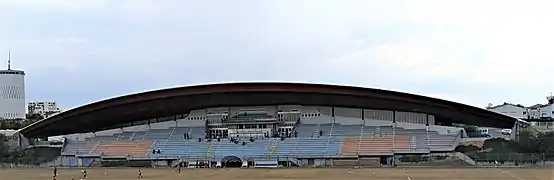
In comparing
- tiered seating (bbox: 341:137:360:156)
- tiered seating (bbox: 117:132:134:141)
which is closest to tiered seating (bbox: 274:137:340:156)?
tiered seating (bbox: 341:137:360:156)

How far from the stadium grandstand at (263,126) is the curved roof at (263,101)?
0.10m

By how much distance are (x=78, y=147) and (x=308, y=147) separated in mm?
25433

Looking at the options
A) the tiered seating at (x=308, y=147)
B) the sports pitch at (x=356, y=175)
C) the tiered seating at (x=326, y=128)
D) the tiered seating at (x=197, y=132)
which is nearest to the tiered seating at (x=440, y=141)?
the tiered seating at (x=308, y=147)

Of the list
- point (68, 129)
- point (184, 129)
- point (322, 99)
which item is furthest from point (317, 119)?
point (68, 129)

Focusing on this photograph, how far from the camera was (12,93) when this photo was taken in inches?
6107

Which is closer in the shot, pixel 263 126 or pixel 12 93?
pixel 263 126

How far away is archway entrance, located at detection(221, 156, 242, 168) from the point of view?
205 feet

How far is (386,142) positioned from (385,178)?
2405 centimetres

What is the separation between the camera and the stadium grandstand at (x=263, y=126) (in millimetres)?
62719

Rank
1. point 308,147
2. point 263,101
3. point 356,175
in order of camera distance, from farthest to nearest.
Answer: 1. point 263,101
2. point 308,147
3. point 356,175

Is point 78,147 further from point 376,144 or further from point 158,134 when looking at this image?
point 376,144

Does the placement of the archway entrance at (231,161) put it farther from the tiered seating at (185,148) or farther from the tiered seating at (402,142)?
the tiered seating at (402,142)

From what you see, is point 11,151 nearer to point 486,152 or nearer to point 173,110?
point 173,110

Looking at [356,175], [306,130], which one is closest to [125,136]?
[306,130]
